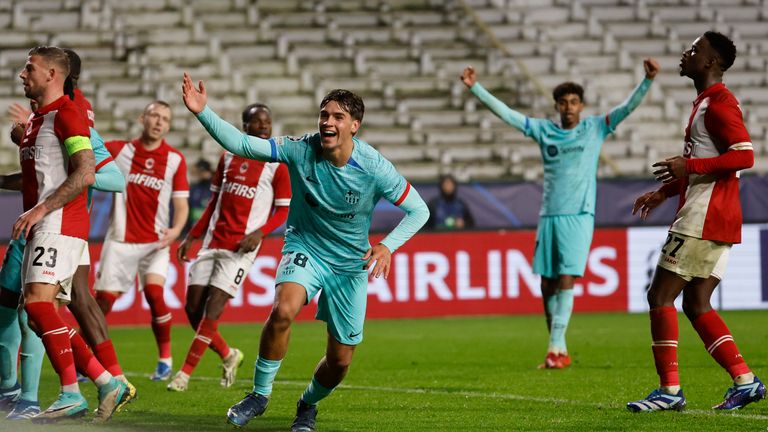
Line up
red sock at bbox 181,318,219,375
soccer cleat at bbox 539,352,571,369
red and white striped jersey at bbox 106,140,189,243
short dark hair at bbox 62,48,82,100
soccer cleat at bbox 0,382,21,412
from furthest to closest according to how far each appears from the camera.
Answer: soccer cleat at bbox 539,352,571,369, red and white striped jersey at bbox 106,140,189,243, red sock at bbox 181,318,219,375, soccer cleat at bbox 0,382,21,412, short dark hair at bbox 62,48,82,100

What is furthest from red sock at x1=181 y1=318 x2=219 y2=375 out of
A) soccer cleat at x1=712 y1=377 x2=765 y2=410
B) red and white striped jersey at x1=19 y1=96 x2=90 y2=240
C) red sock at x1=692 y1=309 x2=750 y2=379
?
soccer cleat at x1=712 y1=377 x2=765 y2=410

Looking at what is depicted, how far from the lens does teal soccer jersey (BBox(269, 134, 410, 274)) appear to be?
7555 mm

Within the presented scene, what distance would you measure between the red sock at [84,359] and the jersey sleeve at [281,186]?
2928 mm

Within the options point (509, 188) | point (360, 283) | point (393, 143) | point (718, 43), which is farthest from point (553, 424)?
point (393, 143)

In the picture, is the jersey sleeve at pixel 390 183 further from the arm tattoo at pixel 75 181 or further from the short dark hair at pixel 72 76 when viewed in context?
the short dark hair at pixel 72 76

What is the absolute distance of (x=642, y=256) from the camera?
18.8 meters

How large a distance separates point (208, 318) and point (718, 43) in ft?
15.8

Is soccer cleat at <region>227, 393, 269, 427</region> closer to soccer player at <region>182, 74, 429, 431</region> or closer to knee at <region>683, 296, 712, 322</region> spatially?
soccer player at <region>182, 74, 429, 431</region>

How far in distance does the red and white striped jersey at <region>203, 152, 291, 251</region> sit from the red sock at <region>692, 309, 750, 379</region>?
4066 mm

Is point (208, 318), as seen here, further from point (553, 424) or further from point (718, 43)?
point (718, 43)

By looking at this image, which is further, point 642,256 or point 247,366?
point 642,256

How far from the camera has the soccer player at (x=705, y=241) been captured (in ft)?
26.8

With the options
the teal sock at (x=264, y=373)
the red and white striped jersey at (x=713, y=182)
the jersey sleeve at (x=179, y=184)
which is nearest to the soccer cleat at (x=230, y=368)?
the jersey sleeve at (x=179, y=184)

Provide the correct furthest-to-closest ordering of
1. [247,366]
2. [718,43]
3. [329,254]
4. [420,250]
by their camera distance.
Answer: [420,250], [247,366], [718,43], [329,254]
